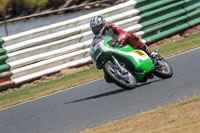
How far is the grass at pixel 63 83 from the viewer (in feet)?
33.3

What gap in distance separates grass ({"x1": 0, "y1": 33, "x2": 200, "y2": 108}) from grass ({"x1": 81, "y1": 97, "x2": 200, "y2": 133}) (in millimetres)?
4181

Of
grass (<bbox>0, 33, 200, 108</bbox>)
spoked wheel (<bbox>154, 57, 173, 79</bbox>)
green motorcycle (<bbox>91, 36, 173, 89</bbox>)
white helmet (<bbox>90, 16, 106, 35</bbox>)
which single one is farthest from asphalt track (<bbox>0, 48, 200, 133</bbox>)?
white helmet (<bbox>90, 16, 106, 35</bbox>)

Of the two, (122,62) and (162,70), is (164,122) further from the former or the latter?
(162,70)

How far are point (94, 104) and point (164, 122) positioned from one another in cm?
261

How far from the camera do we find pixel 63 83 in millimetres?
10844

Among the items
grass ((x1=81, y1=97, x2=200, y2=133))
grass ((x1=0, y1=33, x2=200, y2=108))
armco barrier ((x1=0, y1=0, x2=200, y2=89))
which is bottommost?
grass ((x1=0, y1=33, x2=200, y2=108))

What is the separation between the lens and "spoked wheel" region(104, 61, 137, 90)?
7.97 m

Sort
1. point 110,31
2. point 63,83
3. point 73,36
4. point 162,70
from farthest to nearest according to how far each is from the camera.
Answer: point 73,36 < point 63,83 < point 162,70 < point 110,31

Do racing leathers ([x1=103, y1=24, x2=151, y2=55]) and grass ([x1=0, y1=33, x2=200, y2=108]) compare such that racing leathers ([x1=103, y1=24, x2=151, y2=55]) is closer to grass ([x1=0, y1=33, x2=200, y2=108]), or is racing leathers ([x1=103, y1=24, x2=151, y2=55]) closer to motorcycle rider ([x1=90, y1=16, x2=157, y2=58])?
motorcycle rider ([x1=90, y1=16, x2=157, y2=58])

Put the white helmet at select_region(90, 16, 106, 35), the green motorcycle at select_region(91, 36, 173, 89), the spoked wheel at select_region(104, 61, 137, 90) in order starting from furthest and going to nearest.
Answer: the white helmet at select_region(90, 16, 106, 35) < the green motorcycle at select_region(91, 36, 173, 89) < the spoked wheel at select_region(104, 61, 137, 90)

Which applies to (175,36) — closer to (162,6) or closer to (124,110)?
(162,6)

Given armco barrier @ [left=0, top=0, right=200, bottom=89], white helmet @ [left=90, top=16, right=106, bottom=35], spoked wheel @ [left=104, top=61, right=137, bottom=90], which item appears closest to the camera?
spoked wheel @ [left=104, top=61, right=137, bottom=90]

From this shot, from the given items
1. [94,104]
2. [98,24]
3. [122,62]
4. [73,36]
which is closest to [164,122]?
[94,104]

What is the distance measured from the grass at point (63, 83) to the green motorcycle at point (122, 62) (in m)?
2.16
